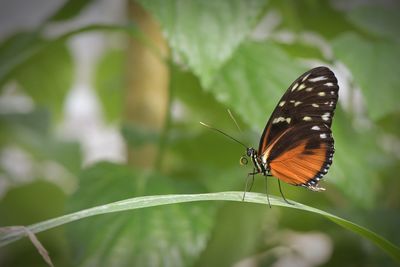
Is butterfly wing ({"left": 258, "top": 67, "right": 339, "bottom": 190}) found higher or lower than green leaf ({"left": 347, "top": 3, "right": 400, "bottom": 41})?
lower

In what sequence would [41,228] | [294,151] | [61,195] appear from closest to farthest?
[41,228]
[294,151]
[61,195]

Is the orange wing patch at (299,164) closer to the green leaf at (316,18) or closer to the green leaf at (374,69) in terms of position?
the green leaf at (374,69)

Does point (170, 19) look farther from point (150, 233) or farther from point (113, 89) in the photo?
→ point (113, 89)

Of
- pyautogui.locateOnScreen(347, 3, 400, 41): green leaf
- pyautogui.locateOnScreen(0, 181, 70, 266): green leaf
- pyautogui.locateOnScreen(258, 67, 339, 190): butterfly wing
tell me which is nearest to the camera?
pyautogui.locateOnScreen(258, 67, 339, 190): butterfly wing

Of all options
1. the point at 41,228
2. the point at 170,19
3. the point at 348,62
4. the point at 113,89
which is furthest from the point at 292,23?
the point at 41,228

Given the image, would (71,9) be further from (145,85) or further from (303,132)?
(303,132)

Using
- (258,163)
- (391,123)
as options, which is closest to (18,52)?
(258,163)

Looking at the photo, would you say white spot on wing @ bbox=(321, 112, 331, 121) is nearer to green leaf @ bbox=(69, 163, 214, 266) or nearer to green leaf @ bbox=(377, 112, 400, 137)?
green leaf @ bbox=(69, 163, 214, 266)

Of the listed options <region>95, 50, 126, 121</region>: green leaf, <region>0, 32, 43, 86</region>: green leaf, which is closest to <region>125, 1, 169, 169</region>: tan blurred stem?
<region>0, 32, 43, 86</region>: green leaf
